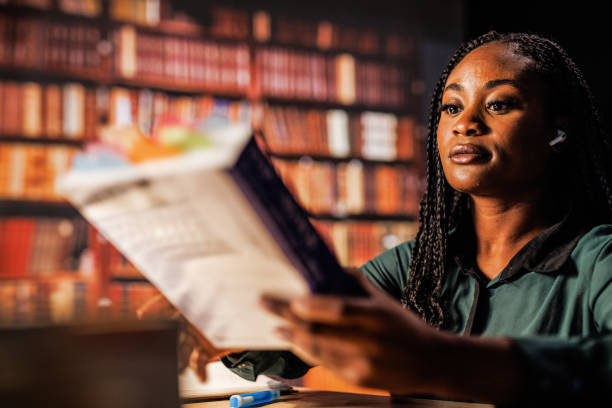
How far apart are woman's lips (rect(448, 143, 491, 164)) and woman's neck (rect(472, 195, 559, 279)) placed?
0.31 feet

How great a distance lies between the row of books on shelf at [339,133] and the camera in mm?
3293

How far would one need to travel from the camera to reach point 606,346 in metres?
0.63

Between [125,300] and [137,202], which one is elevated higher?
[137,202]

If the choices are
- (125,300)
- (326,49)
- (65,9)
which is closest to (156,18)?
(65,9)

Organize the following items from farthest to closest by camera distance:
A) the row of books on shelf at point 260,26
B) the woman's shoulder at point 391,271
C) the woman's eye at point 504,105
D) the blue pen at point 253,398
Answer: the row of books on shelf at point 260,26
the woman's shoulder at point 391,271
the woman's eye at point 504,105
the blue pen at point 253,398

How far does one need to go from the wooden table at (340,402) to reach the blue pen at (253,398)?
0.5 inches

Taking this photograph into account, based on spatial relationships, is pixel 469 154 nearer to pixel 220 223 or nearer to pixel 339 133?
pixel 220 223

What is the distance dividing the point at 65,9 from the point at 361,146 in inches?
67.0

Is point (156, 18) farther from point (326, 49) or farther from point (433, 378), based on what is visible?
point (433, 378)

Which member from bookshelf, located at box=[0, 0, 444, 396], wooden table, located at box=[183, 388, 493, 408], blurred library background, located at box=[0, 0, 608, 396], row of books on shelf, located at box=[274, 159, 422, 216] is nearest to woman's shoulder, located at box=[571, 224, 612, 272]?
wooden table, located at box=[183, 388, 493, 408]

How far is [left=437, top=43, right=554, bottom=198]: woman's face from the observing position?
3.28 ft

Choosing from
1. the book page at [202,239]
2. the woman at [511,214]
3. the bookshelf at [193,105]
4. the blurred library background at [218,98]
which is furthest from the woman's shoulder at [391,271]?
the bookshelf at [193,105]

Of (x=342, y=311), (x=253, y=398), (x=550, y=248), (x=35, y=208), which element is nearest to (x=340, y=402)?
(x=253, y=398)

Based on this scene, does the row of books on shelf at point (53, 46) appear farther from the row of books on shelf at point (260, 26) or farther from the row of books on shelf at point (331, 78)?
the row of books on shelf at point (331, 78)
